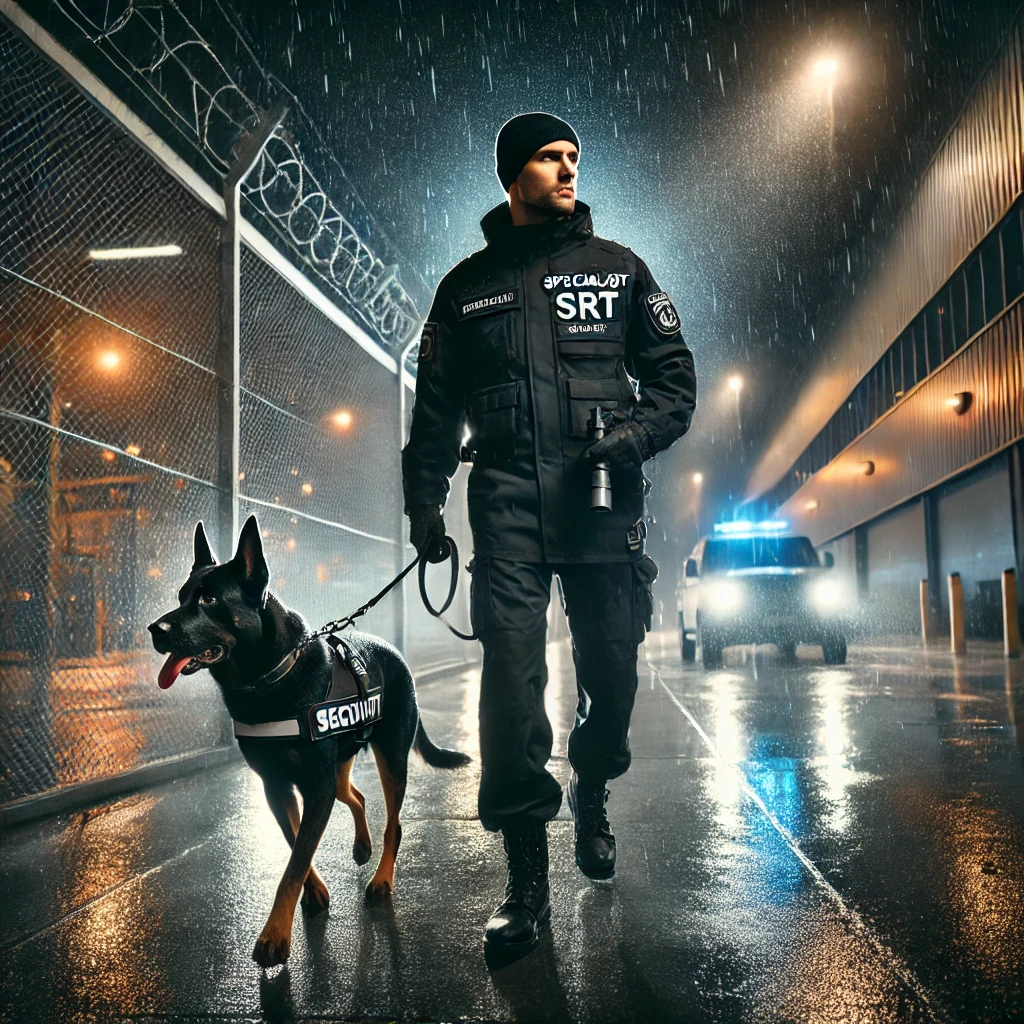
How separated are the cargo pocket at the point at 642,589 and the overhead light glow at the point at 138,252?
433cm

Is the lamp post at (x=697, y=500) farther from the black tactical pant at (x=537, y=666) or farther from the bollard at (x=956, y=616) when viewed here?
the black tactical pant at (x=537, y=666)

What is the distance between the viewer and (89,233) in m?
5.55

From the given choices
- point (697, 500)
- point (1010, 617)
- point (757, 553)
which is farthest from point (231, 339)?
point (697, 500)

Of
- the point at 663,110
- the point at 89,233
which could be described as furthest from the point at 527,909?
the point at 663,110

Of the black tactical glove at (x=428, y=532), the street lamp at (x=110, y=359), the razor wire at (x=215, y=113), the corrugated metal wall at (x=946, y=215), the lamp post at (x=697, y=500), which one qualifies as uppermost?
the corrugated metal wall at (x=946, y=215)

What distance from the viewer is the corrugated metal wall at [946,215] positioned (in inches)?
526

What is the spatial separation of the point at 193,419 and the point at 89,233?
135 centimetres

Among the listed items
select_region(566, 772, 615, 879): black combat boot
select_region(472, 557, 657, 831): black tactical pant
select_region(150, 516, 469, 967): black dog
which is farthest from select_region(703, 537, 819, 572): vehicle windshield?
select_region(150, 516, 469, 967): black dog

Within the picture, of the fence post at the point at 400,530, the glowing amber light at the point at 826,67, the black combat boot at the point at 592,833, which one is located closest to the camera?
Answer: the black combat boot at the point at 592,833

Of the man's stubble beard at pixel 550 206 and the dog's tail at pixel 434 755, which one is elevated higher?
the man's stubble beard at pixel 550 206

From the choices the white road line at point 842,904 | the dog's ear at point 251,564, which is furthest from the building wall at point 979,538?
the dog's ear at point 251,564

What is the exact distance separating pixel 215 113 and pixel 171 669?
4.99 m

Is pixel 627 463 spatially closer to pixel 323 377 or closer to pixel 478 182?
pixel 323 377

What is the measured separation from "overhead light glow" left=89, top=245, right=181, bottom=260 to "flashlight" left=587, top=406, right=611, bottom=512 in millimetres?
4156
